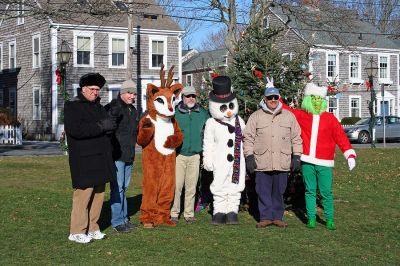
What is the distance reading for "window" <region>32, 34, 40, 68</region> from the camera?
114 ft

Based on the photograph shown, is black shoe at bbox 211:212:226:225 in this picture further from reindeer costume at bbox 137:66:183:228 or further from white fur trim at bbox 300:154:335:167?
white fur trim at bbox 300:154:335:167

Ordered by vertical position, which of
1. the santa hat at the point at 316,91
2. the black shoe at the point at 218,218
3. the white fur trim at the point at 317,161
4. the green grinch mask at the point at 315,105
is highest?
the santa hat at the point at 316,91

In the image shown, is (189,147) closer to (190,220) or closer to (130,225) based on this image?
(190,220)

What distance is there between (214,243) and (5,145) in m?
22.9

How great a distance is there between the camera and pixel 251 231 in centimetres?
829

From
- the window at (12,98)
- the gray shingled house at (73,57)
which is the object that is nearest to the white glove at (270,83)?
the gray shingled house at (73,57)

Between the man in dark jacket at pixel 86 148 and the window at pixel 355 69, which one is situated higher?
the window at pixel 355 69

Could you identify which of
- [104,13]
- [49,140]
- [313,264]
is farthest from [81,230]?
[49,140]

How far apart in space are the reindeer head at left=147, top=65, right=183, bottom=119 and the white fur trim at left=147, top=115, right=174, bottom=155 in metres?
→ 0.09

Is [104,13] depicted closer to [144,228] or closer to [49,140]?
[144,228]

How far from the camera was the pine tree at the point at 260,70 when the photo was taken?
32.4ft

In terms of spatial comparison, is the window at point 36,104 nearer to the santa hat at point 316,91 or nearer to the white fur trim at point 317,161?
the santa hat at point 316,91

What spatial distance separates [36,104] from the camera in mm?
35406

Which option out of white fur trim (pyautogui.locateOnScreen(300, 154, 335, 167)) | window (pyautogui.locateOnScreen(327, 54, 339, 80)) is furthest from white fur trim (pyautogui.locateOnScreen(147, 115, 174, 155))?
window (pyautogui.locateOnScreen(327, 54, 339, 80))
